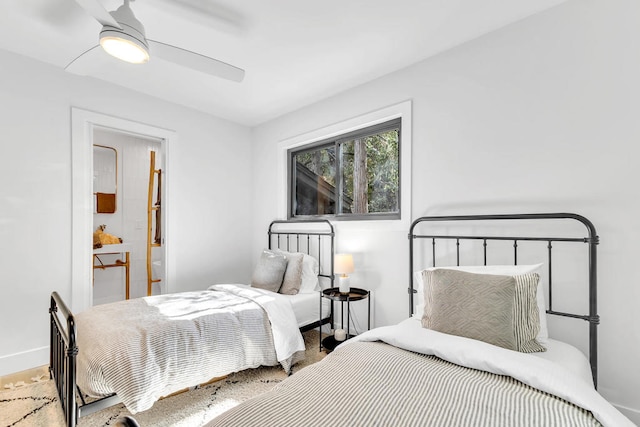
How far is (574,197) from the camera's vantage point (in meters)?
1.80

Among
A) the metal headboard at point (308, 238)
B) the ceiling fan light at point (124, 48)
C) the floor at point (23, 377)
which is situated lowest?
the floor at point (23, 377)

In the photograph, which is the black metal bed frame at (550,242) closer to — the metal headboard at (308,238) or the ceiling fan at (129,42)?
the metal headboard at (308,238)

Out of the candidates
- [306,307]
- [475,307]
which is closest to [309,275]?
[306,307]

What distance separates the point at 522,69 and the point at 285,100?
2.14 metres

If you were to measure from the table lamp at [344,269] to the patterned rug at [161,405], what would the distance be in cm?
82

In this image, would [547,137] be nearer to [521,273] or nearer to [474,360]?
[521,273]

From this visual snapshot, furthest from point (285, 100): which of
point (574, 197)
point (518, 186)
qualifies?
point (574, 197)

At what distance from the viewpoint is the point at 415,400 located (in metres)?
1.04

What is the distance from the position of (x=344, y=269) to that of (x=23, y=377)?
260 centimetres

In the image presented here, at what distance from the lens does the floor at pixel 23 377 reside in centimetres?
224

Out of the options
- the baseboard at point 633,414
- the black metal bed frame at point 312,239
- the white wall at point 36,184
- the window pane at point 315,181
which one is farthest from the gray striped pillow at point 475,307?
the white wall at point 36,184

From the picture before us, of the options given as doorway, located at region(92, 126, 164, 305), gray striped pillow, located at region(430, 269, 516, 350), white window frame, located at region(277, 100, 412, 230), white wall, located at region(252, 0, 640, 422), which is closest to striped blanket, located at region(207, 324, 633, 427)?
gray striped pillow, located at region(430, 269, 516, 350)

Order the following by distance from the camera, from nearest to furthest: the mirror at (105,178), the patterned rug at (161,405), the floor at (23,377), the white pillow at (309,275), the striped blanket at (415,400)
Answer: the striped blanket at (415,400), the patterned rug at (161,405), the floor at (23,377), the white pillow at (309,275), the mirror at (105,178)

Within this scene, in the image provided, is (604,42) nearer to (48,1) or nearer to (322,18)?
(322,18)
